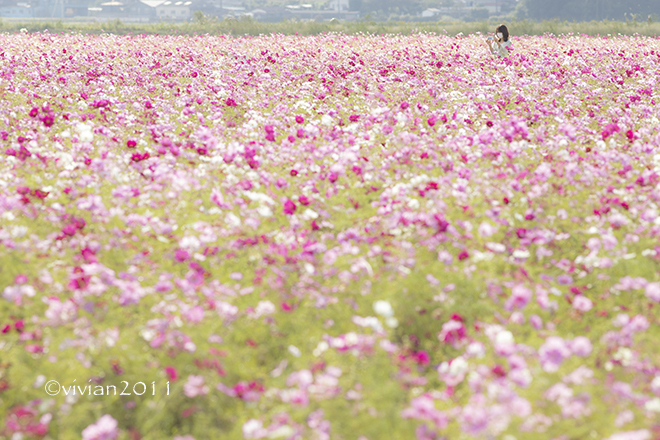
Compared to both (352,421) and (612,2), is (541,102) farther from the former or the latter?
(612,2)

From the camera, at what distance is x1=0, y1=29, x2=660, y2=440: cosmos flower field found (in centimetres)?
242

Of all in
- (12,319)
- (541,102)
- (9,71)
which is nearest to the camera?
(12,319)

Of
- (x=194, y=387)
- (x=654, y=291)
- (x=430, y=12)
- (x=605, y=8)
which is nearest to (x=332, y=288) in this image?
(x=194, y=387)

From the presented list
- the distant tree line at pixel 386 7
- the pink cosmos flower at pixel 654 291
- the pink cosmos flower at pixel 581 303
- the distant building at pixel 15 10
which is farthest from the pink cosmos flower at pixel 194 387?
the distant building at pixel 15 10

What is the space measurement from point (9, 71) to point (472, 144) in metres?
9.16

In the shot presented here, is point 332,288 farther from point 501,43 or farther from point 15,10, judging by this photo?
point 15,10

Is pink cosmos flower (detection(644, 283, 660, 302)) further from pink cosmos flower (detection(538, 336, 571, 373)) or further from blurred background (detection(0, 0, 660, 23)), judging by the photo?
blurred background (detection(0, 0, 660, 23))

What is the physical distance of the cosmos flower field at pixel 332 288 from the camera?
7.93 ft

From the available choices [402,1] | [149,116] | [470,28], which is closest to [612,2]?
[402,1]

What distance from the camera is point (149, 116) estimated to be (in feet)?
23.5

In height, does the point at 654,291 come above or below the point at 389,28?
below

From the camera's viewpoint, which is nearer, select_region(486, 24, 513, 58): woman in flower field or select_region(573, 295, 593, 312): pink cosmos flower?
select_region(573, 295, 593, 312): pink cosmos flower

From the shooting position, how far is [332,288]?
10.7 feet

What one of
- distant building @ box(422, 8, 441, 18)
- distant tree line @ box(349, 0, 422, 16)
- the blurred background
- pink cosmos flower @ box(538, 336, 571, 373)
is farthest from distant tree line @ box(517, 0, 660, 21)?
pink cosmos flower @ box(538, 336, 571, 373)
